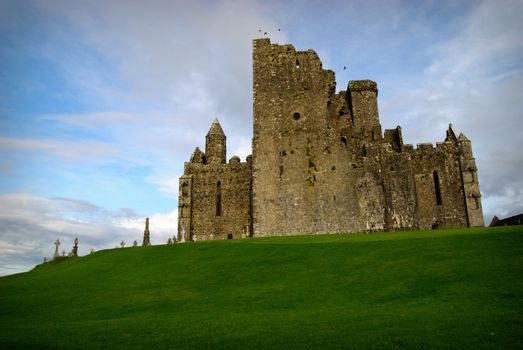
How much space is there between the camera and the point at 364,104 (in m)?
43.4

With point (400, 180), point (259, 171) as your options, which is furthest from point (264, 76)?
point (400, 180)

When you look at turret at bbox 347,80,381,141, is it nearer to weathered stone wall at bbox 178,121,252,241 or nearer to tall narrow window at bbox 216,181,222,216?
weathered stone wall at bbox 178,121,252,241

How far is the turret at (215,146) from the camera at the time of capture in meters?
44.7

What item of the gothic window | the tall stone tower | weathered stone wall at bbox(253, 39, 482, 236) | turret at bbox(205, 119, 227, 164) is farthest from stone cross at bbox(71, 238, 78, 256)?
the gothic window

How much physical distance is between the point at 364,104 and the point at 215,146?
15.6 meters

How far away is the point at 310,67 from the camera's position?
138 ft

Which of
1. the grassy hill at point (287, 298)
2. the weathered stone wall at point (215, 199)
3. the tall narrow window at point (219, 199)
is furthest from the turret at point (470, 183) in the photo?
the tall narrow window at point (219, 199)

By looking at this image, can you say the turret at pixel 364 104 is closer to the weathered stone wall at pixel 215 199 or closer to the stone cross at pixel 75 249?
the weathered stone wall at pixel 215 199

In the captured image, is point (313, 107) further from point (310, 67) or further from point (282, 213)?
point (282, 213)

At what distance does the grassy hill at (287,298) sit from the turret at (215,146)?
626 inches

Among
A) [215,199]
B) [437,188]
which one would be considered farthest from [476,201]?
[215,199]

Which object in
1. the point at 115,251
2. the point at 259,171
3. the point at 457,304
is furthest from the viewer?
the point at 259,171

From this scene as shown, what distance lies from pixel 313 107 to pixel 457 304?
1130 inches

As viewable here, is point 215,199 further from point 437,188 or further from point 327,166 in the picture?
point 437,188
